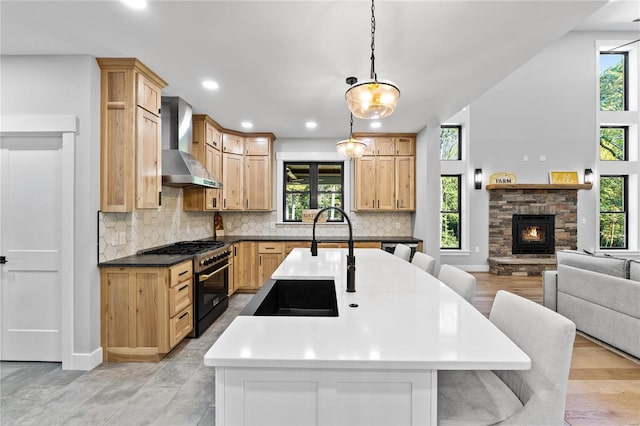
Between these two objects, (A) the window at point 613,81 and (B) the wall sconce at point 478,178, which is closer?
(B) the wall sconce at point 478,178

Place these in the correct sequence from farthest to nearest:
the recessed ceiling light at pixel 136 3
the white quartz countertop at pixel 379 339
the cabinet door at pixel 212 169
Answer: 1. the cabinet door at pixel 212 169
2. the recessed ceiling light at pixel 136 3
3. the white quartz countertop at pixel 379 339

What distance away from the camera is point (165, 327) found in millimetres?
2672

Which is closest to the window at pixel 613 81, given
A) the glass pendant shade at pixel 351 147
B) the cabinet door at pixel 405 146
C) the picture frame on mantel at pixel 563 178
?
the picture frame on mantel at pixel 563 178

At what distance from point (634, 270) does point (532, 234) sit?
4.30m

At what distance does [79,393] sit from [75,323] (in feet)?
2.00

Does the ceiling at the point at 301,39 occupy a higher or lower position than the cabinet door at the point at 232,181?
higher

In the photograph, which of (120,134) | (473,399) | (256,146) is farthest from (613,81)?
(120,134)

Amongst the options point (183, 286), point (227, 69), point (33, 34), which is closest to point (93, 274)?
point (183, 286)

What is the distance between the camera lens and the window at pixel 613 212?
23.0ft

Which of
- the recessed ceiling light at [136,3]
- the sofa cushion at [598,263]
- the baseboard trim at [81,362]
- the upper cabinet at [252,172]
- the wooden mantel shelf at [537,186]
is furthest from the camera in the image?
the wooden mantel shelf at [537,186]

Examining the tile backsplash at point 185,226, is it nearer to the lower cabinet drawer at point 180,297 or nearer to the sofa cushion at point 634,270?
the lower cabinet drawer at point 180,297

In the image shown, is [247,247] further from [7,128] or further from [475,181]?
[475,181]

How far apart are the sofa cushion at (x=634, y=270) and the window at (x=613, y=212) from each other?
17.7ft

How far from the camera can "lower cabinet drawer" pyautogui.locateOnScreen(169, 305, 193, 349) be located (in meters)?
2.76
